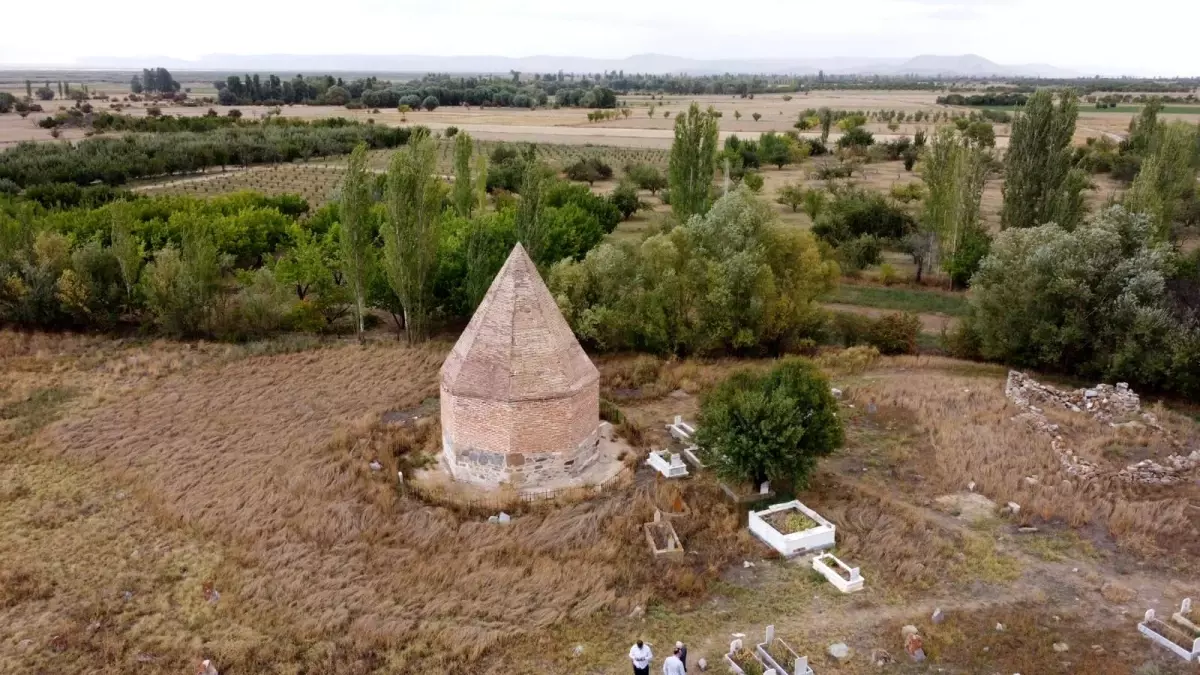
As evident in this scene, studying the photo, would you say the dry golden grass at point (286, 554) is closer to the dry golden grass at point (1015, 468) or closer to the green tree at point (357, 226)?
the dry golden grass at point (1015, 468)

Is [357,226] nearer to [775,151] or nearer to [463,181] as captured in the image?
[463,181]

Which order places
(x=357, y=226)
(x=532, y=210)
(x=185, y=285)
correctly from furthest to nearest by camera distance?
(x=185, y=285) → (x=532, y=210) → (x=357, y=226)

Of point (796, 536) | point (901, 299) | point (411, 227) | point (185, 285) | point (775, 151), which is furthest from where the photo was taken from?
point (775, 151)

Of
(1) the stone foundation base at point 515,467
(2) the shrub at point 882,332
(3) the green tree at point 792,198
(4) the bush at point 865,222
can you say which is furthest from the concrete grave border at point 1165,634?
(3) the green tree at point 792,198

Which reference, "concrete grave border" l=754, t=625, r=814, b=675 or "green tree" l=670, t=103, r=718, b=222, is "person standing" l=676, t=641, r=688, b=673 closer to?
"concrete grave border" l=754, t=625, r=814, b=675

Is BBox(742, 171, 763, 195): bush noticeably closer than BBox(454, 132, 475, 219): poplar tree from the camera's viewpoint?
No

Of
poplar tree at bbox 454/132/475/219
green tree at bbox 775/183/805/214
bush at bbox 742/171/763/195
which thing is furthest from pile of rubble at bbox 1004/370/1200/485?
bush at bbox 742/171/763/195

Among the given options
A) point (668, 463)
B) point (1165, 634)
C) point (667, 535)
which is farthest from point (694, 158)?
point (1165, 634)
